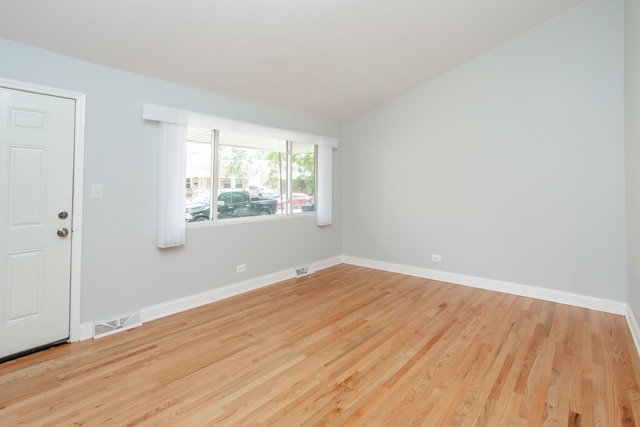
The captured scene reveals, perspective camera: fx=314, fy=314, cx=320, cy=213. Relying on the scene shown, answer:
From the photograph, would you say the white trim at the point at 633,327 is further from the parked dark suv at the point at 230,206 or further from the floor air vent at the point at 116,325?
the floor air vent at the point at 116,325

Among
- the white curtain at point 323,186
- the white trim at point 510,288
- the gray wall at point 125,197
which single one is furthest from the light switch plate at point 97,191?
the white trim at point 510,288

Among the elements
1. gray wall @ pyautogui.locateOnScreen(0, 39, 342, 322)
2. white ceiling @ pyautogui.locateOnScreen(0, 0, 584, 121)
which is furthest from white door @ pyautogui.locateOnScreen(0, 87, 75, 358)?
white ceiling @ pyautogui.locateOnScreen(0, 0, 584, 121)

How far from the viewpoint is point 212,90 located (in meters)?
3.55

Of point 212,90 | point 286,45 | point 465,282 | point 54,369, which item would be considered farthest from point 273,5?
point 465,282

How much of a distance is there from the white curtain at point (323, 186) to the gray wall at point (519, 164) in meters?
0.75

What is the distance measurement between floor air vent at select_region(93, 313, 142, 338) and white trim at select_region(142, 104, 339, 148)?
6.31 ft

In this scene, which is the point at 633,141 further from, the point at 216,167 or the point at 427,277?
the point at 216,167

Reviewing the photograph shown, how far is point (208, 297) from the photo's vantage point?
363cm

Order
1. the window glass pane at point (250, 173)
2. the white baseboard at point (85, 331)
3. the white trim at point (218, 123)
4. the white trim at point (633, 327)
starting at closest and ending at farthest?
1. the white trim at point (633, 327)
2. the white baseboard at point (85, 331)
3. the white trim at point (218, 123)
4. the window glass pane at point (250, 173)

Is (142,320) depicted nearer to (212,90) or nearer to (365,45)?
(212,90)

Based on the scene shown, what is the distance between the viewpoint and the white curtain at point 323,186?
511 centimetres

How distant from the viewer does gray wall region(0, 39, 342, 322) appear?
8.76ft

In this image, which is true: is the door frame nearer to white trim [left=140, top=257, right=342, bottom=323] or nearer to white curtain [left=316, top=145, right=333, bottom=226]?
white trim [left=140, top=257, right=342, bottom=323]

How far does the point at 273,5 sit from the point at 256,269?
2979 mm
